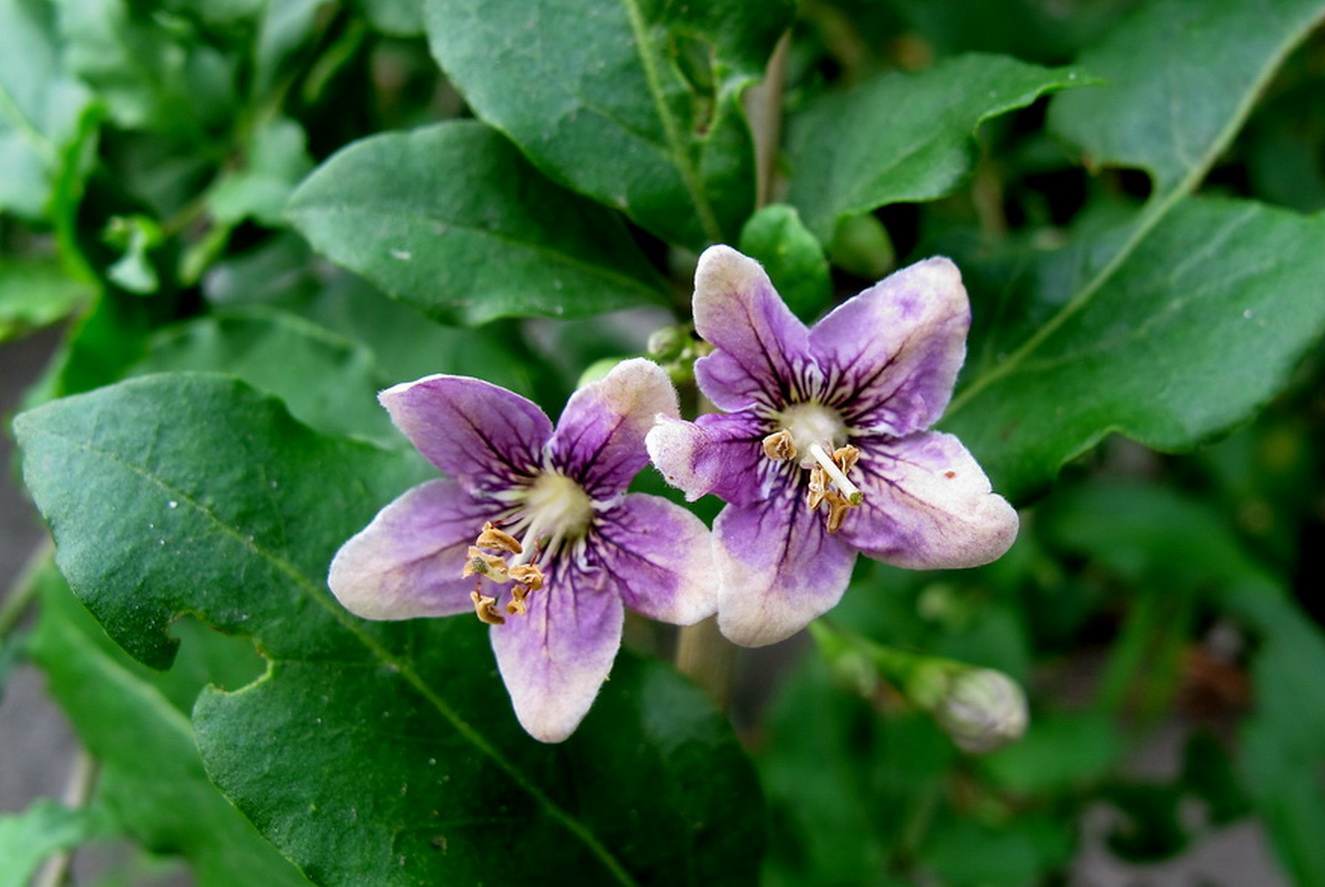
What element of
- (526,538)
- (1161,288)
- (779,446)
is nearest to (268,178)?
(526,538)

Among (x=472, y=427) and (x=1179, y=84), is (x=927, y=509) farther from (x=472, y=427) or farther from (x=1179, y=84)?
(x=1179, y=84)

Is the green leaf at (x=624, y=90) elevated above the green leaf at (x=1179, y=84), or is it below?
above

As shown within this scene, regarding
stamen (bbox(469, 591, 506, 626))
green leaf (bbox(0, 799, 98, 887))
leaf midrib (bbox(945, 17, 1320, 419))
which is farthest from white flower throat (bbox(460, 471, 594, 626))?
green leaf (bbox(0, 799, 98, 887))

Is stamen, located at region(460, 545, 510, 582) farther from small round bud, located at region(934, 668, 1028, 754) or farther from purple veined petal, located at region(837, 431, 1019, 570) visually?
small round bud, located at region(934, 668, 1028, 754)

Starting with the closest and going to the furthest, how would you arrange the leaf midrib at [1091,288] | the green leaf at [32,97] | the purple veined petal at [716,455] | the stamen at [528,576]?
1. the purple veined petal at [716,455]
2. the stamen at [528,576]
3. the leaf midrib at [1091,288]
4. the green leaf at [32,97]

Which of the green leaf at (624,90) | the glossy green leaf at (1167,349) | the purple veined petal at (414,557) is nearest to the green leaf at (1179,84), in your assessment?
the glossy green leaf at (1167,349)

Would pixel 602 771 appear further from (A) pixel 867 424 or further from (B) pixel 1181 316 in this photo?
(B) pixel 1181 316

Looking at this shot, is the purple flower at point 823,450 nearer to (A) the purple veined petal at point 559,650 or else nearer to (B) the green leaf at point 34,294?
(A) the purple veined petal at point 559,650
